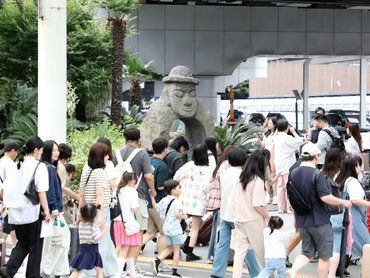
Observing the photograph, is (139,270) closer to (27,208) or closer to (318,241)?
(27,208)

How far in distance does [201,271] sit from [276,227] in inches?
104

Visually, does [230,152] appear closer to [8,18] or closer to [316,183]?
[316,183]

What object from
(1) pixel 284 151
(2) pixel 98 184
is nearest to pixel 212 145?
(2) pixel 98 184

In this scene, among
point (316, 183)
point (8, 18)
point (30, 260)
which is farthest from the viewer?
point (8, 18)

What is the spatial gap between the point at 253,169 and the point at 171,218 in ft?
6.68

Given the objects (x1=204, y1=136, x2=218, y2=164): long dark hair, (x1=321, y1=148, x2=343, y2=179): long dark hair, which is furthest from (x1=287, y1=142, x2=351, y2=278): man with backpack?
(x1=204, y1=136, x2=218, y2=164): long dark hair

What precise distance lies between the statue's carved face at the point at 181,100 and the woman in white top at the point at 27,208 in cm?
750

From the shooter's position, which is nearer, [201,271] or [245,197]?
[245,197]

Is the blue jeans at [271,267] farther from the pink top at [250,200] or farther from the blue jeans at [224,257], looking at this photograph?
the blue jeans at [224,257]

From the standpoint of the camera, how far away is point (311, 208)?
11.8 meters

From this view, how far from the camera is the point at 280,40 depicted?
41.9 m

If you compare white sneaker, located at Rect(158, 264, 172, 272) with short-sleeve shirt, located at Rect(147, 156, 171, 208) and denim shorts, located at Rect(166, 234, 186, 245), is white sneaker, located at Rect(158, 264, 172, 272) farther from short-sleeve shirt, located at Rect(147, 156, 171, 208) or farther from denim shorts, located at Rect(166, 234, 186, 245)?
short-sleeve shirt, located at Rect(147, 156, 171, 208)

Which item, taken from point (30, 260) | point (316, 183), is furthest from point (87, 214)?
point (316, 183)

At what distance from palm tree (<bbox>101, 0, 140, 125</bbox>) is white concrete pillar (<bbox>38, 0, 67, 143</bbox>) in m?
9.98
